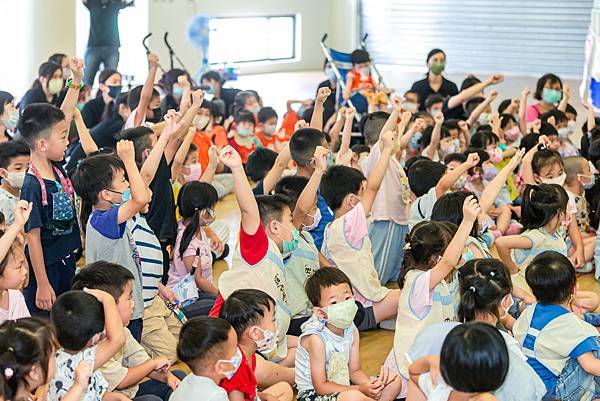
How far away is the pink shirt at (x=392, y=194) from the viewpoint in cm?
509

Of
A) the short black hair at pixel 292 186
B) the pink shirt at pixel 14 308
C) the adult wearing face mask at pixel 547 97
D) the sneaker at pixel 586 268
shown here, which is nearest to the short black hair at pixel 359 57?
the adult wearing face mask at pixel 547 97

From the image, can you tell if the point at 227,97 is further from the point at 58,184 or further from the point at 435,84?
the point at 58,184

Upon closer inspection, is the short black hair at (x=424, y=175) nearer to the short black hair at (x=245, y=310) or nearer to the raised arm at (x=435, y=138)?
the raised arm at (x=435, y=138)

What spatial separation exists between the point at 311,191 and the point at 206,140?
3113 mm

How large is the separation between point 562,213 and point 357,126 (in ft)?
13.5

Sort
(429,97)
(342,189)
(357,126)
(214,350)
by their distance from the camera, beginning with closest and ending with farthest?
(214,350), (342,189), (429,97), (357,126)

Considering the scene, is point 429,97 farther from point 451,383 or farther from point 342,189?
point 451,383

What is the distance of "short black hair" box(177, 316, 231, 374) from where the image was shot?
2.88m

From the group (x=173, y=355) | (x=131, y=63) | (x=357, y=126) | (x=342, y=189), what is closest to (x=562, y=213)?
(x=342, y=189)

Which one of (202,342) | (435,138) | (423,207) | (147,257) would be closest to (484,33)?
(435,138)

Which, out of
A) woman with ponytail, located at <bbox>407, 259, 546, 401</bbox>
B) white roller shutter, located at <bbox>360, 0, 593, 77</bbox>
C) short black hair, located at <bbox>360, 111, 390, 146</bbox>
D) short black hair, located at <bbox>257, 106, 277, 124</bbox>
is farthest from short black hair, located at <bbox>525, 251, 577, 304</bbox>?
white roller shutter, located at <bbox>360, 0, 593, 77</bbox>

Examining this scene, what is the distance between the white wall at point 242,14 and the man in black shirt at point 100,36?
239cm

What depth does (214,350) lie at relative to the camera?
114 inches

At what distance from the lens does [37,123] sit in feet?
13.0
